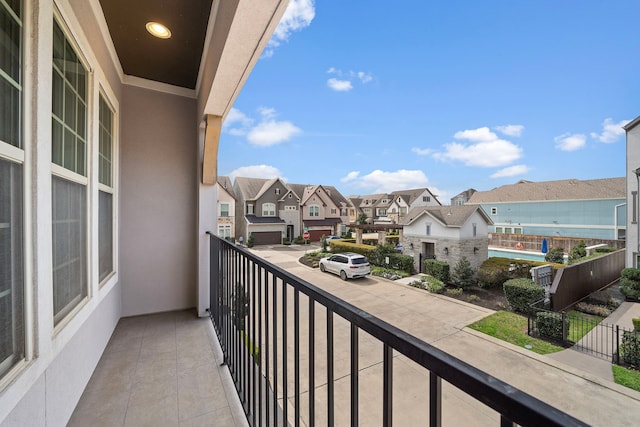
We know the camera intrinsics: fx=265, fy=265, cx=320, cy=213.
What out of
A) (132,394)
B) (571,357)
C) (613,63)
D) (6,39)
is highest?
(613,63)

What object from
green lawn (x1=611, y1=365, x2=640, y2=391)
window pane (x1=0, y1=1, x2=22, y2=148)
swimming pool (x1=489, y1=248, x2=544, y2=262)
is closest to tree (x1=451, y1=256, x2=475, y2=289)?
green lawn (x1=611, y1=365, x2=640, y2=391)

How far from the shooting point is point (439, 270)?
9.13 m

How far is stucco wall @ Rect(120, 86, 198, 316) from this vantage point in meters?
2.85

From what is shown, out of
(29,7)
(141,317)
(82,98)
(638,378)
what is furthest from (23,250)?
(638,378)

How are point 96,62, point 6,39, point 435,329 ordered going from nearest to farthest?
point 6,39 < point 96,62 < point 435,329

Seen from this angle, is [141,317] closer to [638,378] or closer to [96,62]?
[96,62]

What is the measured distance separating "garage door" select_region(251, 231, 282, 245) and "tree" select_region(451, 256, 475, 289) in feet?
38.0

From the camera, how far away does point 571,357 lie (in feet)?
14.3

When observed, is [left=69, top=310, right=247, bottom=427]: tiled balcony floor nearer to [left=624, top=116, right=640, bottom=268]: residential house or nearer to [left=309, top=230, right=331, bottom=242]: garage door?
[left=624, top=116, right=640, bottom=268]: residential house

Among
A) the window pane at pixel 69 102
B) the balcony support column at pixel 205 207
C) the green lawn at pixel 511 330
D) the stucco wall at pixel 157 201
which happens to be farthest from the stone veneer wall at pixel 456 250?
the window pane at pixel 69 102

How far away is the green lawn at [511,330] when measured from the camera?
471 cm

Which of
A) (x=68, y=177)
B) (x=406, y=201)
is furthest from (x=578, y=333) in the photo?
(x=406, y=201)

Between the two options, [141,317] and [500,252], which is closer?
[141,317]

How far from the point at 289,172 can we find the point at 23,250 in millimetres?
23090
